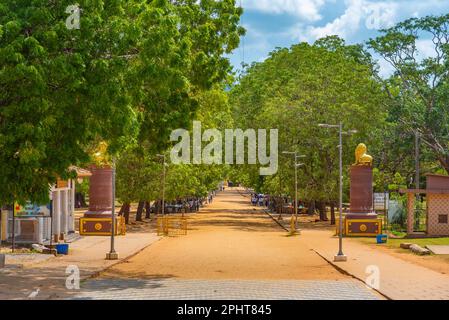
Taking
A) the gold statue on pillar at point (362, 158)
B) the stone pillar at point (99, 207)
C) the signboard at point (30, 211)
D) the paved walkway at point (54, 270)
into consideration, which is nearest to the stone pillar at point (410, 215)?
the gold statue on pillar at point (362, 158)

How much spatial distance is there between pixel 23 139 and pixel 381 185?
161 ft

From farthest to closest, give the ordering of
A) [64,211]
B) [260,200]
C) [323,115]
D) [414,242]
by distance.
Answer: [260,200] < [323,115] < [64,211] < [414,242]

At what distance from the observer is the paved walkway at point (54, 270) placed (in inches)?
680

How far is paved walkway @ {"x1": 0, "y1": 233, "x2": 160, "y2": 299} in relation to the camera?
17.3 m

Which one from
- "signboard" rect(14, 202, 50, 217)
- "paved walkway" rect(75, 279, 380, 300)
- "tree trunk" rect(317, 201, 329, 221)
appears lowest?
"paved walkway" rect(75, 279, 380, 300)

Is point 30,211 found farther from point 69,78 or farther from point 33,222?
point 69,78

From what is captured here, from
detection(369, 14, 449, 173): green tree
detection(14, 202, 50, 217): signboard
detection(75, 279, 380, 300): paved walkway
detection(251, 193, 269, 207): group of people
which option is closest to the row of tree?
detection(369, 14, 449, 173): green tree

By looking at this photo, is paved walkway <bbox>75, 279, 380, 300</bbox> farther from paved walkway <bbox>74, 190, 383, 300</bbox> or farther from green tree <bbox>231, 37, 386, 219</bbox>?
green tree <bbox>231, 37, 386, 219</bbox>

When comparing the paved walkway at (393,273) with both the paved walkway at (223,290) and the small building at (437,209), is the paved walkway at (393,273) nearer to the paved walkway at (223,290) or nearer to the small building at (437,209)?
the paved walkway at (223,290)

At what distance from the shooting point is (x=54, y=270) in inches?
892

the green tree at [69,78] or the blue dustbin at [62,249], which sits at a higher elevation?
the green tree at [69,78]

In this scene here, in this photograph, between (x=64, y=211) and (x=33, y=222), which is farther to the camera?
(x=64, y=211)

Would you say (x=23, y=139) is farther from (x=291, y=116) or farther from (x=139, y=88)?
(x=291, y=116)

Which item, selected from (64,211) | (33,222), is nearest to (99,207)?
(64,211)
